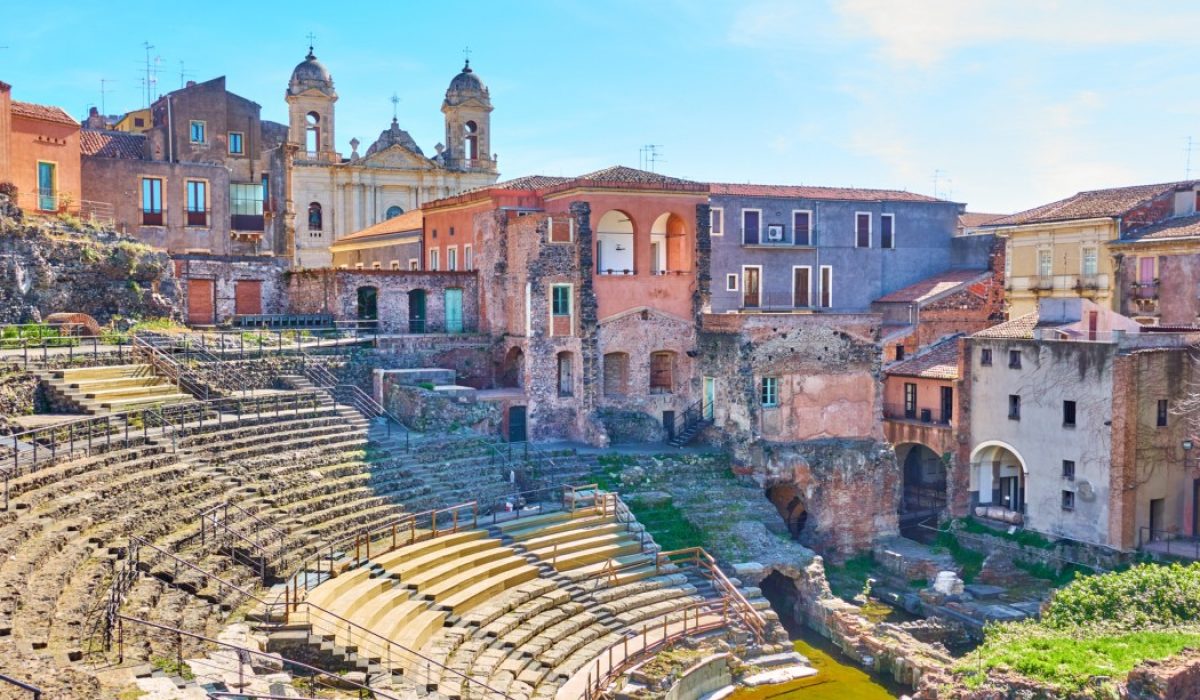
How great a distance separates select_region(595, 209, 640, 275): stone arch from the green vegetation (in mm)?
17776

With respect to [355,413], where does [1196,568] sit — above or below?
below

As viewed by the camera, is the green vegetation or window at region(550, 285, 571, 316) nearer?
the green vegetation

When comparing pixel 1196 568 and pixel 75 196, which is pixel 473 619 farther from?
pixel 75 196

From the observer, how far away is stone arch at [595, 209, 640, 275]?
3775cm

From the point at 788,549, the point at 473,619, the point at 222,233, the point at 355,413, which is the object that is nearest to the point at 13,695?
the point at 473,619

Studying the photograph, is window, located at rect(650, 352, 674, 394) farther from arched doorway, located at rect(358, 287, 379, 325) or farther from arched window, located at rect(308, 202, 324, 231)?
arched window, located at rect(308, 202, 324, 231)

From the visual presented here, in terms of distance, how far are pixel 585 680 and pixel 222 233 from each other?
26.5 meters

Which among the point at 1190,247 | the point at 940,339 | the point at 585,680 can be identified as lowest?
the point at 585,680

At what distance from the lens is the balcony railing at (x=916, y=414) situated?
125 feet

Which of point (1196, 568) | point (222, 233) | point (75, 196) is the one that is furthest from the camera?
point (222, 233)

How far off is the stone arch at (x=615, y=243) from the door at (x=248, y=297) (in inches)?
457

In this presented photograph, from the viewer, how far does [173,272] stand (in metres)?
35.0

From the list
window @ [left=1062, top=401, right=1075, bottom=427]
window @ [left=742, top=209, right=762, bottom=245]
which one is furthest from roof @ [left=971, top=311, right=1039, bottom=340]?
window @ [left=742, top=209, right=762, bottom=245]

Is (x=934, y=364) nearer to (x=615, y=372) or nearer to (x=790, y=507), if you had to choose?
(x=790, y=507)
